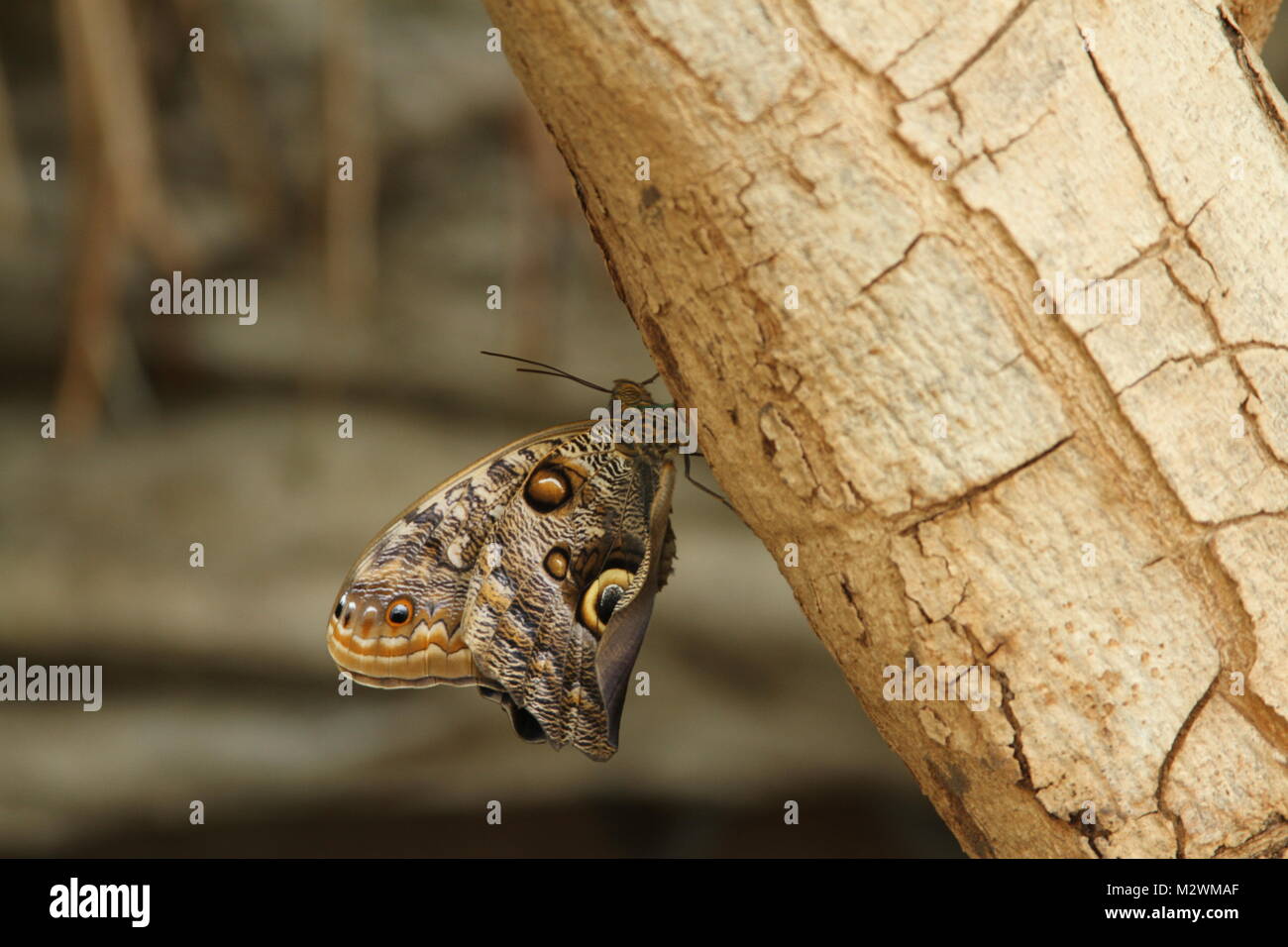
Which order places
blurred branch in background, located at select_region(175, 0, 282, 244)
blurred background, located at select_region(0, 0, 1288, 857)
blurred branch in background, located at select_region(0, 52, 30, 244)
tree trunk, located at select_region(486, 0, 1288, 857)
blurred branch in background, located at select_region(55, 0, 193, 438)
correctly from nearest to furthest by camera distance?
1. tree trunk, located at select_region(486, 0, 1288, 857)
2. blurred branch in background, located at select_region(55, 0, 193, 438)
3. blurred branch in background, located at select_region(0, 52, 30, 244)
4. blurred branch in background, located at select_region(175, 0, 282, 244)
5. blurred background, located at select_region(0, 0, 1288, 857)

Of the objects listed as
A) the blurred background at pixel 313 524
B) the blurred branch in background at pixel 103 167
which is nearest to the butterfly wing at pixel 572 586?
the blurred branch in background at pixel 103 167

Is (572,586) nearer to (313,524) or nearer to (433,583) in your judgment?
(433,583)

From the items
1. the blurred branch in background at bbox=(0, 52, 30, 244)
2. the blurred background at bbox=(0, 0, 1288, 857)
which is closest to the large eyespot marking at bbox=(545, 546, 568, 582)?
the blurred branch in background at bbox=(0, 52, 30, 244)

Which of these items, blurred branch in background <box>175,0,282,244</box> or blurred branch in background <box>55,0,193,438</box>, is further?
blurred branch in background <box>175,0,282,244</box>

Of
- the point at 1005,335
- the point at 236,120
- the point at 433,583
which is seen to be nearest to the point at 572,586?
the point at 433,583

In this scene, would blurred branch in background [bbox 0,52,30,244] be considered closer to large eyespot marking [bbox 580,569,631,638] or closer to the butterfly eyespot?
the butterfly eyespot

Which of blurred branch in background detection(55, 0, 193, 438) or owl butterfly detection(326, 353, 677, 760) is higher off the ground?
blurred branch in background detection(55, 0, 193, 438)

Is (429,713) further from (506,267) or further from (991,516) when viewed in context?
(991,516)
